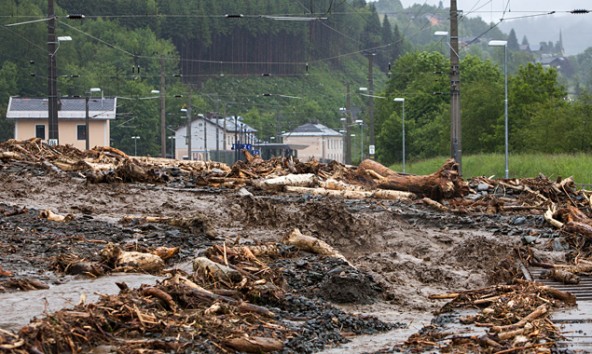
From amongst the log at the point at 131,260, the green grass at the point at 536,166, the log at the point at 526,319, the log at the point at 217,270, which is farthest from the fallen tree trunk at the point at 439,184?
the log at the point at 526,319

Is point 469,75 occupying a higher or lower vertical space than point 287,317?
higher

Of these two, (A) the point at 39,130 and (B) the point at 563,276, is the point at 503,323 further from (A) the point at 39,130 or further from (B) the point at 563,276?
Result: (A) the point at 39,130

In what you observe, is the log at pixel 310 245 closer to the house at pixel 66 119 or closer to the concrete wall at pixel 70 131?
the house at pixel 66 119

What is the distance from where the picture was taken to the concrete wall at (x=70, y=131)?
97.5 meters

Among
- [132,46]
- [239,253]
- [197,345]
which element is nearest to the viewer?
[197,345]

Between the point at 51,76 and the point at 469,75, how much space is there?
75.4m

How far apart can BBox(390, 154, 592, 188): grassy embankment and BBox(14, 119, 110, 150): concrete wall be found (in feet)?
141

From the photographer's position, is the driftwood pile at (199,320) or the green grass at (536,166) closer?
the driftwood pile at (199,320)

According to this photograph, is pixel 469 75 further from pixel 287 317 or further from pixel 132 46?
pixel 287 317

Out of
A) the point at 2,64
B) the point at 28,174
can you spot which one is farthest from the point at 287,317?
the point at 2,64

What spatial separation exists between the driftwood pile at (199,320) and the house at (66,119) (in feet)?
267

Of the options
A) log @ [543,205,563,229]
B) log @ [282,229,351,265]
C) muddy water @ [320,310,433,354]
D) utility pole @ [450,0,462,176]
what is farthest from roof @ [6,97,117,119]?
muddy water @ [320,310,433,354]

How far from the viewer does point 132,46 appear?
123 meters

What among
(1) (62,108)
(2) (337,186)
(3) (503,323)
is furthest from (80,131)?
(3) (503,323)
